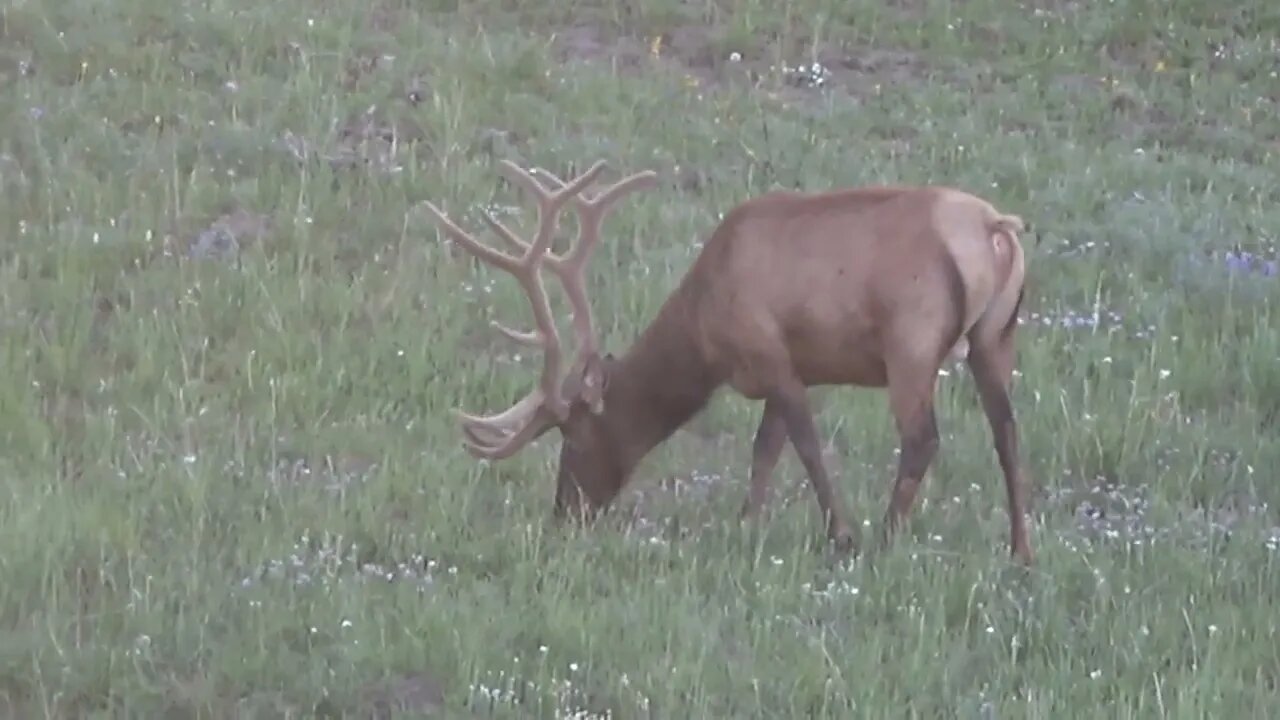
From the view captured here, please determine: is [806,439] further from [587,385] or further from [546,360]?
[546,360]

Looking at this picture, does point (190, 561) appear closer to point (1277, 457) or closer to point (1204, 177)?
point (1277, 457)

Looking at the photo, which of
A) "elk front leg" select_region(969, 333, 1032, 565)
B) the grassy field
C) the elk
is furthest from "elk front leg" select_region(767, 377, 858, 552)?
"elk front leg" select_region(969, 333, 1032, 565)

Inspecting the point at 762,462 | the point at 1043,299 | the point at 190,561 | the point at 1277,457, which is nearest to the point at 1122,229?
the point at 1043,299

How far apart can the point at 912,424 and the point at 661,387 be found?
3.82 feet

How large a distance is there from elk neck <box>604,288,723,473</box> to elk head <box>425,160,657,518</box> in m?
0.05

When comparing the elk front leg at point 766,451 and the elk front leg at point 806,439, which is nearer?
the elk front leg at point 806,439

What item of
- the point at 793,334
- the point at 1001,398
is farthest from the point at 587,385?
the point at 1001,398

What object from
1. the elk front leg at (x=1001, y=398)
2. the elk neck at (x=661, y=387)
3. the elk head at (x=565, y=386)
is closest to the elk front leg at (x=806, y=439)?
the elk neck at (x=661, y=387)

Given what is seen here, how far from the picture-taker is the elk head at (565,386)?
268 inches

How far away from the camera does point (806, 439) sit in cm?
663

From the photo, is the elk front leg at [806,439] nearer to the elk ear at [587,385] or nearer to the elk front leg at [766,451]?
the elk front leg at [766,451]

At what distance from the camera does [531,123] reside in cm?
1106

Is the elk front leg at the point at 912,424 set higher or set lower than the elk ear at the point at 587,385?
higher

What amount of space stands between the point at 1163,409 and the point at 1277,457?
0.60 m
